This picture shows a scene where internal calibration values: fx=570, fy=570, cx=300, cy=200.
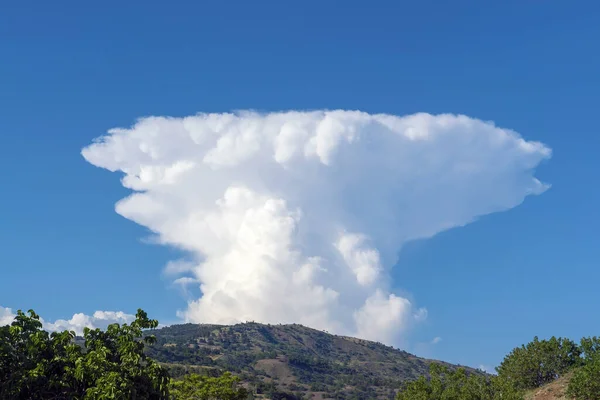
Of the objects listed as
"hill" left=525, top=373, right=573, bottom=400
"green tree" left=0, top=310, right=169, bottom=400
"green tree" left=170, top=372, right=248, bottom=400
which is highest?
"hill" left=525, top=373, right=573, bottom=400

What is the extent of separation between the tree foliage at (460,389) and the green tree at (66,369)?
27711mm

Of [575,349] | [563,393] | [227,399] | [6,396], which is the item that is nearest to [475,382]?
[563,393]

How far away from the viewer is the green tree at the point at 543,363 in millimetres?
92500

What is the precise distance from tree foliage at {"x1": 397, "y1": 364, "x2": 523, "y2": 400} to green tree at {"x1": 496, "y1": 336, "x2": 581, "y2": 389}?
36.6 metres

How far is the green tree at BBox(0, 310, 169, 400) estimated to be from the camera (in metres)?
40.2

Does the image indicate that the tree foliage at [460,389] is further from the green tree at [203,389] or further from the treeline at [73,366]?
the treeline at [73,366]

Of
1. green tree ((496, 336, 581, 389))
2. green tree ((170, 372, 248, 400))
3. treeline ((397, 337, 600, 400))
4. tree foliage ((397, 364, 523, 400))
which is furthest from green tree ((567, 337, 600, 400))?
green tree ((170, 372, 248, 400))

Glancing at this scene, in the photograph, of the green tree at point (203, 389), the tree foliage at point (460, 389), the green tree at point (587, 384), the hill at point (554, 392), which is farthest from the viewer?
the green tree at point (203, 389)

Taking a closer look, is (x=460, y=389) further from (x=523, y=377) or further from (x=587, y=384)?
(x=523, y=377)

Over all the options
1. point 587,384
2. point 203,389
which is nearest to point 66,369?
point 203,389

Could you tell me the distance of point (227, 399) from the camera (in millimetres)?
72875

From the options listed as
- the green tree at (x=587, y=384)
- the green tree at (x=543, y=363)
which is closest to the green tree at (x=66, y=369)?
the green tree at (x=587, y=384)

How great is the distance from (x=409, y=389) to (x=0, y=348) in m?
41.0

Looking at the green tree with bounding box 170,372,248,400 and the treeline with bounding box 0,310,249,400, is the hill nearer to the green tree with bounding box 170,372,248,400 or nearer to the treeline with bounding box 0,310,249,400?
the green tree with bounding box 170,372,248,400
